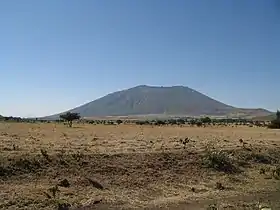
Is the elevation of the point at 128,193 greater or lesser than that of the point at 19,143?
lesser

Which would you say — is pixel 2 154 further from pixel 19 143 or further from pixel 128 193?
pixel 128 193

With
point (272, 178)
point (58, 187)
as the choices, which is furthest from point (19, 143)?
point (272, 178)

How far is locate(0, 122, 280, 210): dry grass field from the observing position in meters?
20.3

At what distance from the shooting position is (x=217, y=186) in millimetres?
24281

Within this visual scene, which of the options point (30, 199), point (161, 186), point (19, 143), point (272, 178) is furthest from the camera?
point (19, 143)

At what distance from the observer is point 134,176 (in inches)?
960

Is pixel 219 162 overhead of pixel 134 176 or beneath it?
overhead

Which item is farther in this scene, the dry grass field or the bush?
the bush

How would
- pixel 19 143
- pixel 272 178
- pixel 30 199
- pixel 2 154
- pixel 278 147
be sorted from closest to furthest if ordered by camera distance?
pixel 30 199, pixel 2 154, pixel 272 178, pixel 19 143, pixel 278 147

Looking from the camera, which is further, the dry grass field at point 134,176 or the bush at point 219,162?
the bush at point 219,162

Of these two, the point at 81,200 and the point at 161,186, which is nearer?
the point at 81,200

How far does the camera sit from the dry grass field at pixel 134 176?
2033 centimetres

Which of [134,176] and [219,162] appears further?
[219,162]

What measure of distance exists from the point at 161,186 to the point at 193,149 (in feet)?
25.9
